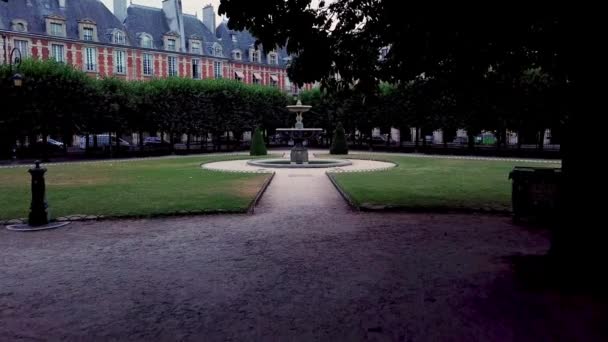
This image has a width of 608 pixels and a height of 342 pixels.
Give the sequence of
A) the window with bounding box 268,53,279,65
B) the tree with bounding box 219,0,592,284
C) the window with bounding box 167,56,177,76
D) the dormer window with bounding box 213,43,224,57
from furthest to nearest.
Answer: the window with bounding box 268,53,279,65 < the dormer window with bounding box 213,43,224,57 < the window with bounding box 167,56,177,76 < the tree with bounding box 219,0,592,284

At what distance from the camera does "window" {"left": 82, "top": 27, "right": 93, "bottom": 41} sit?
5100cm

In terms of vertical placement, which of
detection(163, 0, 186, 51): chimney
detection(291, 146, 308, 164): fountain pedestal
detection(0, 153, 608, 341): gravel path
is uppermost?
detection(163, 0, 186, 51): chimney

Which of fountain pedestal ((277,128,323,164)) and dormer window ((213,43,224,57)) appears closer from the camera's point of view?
fountain pedestal ((277,128,323,164))

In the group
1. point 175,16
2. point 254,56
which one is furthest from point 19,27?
point 254,56

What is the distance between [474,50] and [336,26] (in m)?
3.10

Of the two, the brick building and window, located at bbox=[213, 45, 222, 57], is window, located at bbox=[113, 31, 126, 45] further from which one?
window, located at bbox=[213, 45, 222, 57]

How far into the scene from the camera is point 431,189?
13961 mm

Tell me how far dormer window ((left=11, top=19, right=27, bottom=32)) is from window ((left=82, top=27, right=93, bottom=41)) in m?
5.71

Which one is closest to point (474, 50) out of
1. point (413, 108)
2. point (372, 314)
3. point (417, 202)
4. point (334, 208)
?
point (417, 202)

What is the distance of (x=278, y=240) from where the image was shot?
795 cm

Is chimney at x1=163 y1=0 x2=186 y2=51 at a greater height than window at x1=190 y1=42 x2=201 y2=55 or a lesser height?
greater

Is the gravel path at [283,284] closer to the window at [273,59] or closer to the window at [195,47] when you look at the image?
the window at [195,47]

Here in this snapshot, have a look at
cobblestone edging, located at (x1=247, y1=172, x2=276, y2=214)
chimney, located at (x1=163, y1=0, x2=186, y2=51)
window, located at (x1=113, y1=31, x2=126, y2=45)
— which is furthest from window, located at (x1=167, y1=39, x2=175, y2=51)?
cobblestone edging, located at (x1=247, y1=172, x2=276, y2=214)

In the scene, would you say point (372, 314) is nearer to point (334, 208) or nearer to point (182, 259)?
point (182, 259)
